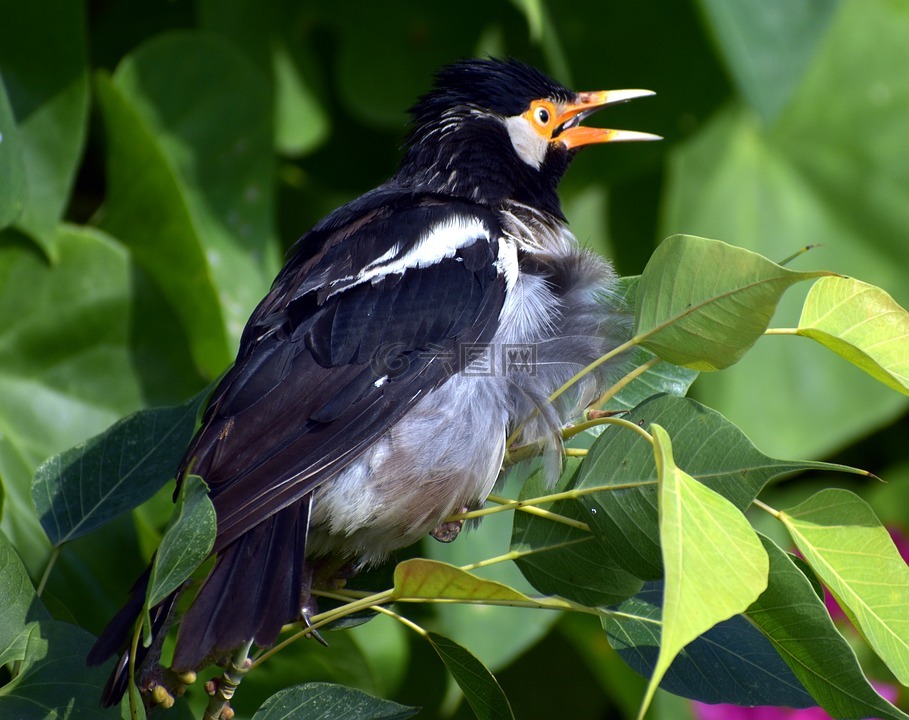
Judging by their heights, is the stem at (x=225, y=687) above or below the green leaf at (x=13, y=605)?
below

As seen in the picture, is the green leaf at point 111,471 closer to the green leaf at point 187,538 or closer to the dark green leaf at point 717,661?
the green leaf at point 187,538

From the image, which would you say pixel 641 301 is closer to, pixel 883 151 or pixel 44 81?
pixel 44 81

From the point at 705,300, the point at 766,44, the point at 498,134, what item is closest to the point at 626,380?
the point at 705,300

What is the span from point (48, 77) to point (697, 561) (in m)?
1.78

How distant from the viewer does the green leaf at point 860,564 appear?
112 cm

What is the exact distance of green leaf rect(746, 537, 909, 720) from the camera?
1.12 meters

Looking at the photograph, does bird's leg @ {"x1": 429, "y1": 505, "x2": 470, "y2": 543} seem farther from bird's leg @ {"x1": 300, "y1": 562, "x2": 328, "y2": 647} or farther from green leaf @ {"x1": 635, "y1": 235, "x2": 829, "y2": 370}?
green leaf @ {"x1": 635, "y1": 235, "x2": 829, "y2": 370}

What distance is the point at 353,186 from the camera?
2947 millimetres

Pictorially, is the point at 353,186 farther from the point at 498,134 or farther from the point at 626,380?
the point at 626,380

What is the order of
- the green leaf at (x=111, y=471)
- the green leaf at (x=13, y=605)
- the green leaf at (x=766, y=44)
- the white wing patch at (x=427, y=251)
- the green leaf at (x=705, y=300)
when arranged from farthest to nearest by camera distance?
the green leaf at (x=766, y=44) < the white wing patch at (x=427, y=251) < the green leaf at (x=111, y=471) < the green leaf at (x=13, y=605) < the green leaf at (x=705, y=300)

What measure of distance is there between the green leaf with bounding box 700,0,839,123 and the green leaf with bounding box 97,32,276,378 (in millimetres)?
1078

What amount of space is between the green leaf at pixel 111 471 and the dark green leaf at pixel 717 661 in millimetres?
649

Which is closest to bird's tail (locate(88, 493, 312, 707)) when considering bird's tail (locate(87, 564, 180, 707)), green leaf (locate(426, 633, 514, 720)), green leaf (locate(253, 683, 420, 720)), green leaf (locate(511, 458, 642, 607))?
bird's tail (locate(87, 564, 180, 707))

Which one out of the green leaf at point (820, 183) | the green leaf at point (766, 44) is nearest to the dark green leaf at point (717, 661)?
the green leaf at point (766, 44)
